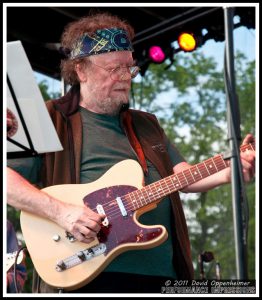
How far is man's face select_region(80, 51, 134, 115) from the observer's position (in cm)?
285

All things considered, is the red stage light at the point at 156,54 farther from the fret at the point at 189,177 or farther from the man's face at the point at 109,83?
the fret at the point at 189,177

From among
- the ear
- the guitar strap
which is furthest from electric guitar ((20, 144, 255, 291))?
the ear

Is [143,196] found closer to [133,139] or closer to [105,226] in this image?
[105,226]

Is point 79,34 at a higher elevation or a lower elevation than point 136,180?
higher

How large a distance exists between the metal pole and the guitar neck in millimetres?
639

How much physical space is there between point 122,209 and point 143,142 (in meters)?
0.39

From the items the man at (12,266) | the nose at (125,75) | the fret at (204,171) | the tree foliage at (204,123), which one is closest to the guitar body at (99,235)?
the fret at (204,171)

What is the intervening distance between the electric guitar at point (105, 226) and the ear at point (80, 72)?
1.70ft

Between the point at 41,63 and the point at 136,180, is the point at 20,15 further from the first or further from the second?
the point at 136,180

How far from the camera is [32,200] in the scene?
2559 millimetres

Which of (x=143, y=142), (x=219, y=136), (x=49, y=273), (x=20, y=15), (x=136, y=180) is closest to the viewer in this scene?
(x=49, y=273)

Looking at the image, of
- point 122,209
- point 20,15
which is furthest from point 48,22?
point 122,209

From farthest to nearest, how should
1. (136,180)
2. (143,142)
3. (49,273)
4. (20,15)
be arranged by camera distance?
(20,15), (143,142), (136,180), (49,273)

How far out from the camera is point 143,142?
9.41 feet
